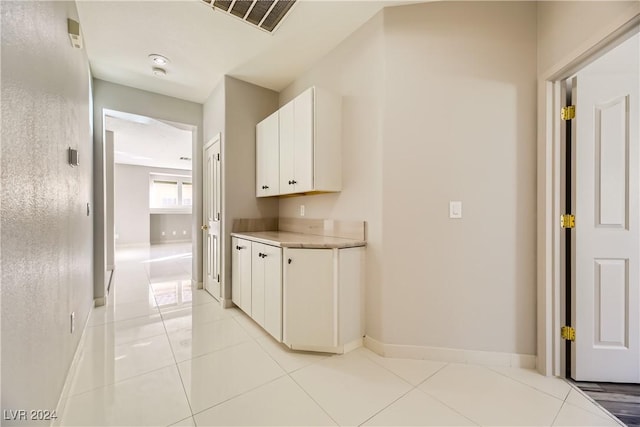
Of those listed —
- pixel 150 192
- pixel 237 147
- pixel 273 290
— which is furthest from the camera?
pixel 150 192

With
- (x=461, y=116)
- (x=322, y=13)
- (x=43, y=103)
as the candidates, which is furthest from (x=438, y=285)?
(x=43, y=103)

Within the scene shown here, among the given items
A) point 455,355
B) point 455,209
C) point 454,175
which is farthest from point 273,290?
point 454,175

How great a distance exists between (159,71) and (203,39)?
→ 0.91 metres

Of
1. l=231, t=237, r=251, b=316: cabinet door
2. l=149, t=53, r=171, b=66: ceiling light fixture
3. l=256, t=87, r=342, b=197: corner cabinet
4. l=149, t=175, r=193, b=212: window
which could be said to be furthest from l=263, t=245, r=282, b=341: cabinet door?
l=149, t=175, r=193, b=212: window

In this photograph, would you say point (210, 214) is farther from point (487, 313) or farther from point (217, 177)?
point (487, 313)

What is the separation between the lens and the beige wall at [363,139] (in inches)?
83.3

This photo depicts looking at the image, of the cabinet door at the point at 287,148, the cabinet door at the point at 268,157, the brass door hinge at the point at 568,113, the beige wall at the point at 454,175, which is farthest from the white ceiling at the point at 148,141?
the brass door hinge at the point at 568,113

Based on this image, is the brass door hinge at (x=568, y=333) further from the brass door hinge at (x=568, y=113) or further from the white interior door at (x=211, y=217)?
the white interior door at (x=211, y=217)

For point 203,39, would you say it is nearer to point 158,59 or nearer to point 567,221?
point 158,59

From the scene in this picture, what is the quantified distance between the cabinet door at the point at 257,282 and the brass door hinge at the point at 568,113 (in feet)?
8.35

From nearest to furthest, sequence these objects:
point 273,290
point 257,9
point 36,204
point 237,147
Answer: point 36,204 < point 257,9 < point 273,290 < point 237,147

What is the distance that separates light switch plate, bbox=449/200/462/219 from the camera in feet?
6.41

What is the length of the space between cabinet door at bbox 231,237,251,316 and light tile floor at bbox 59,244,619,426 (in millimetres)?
380

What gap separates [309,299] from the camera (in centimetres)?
208
